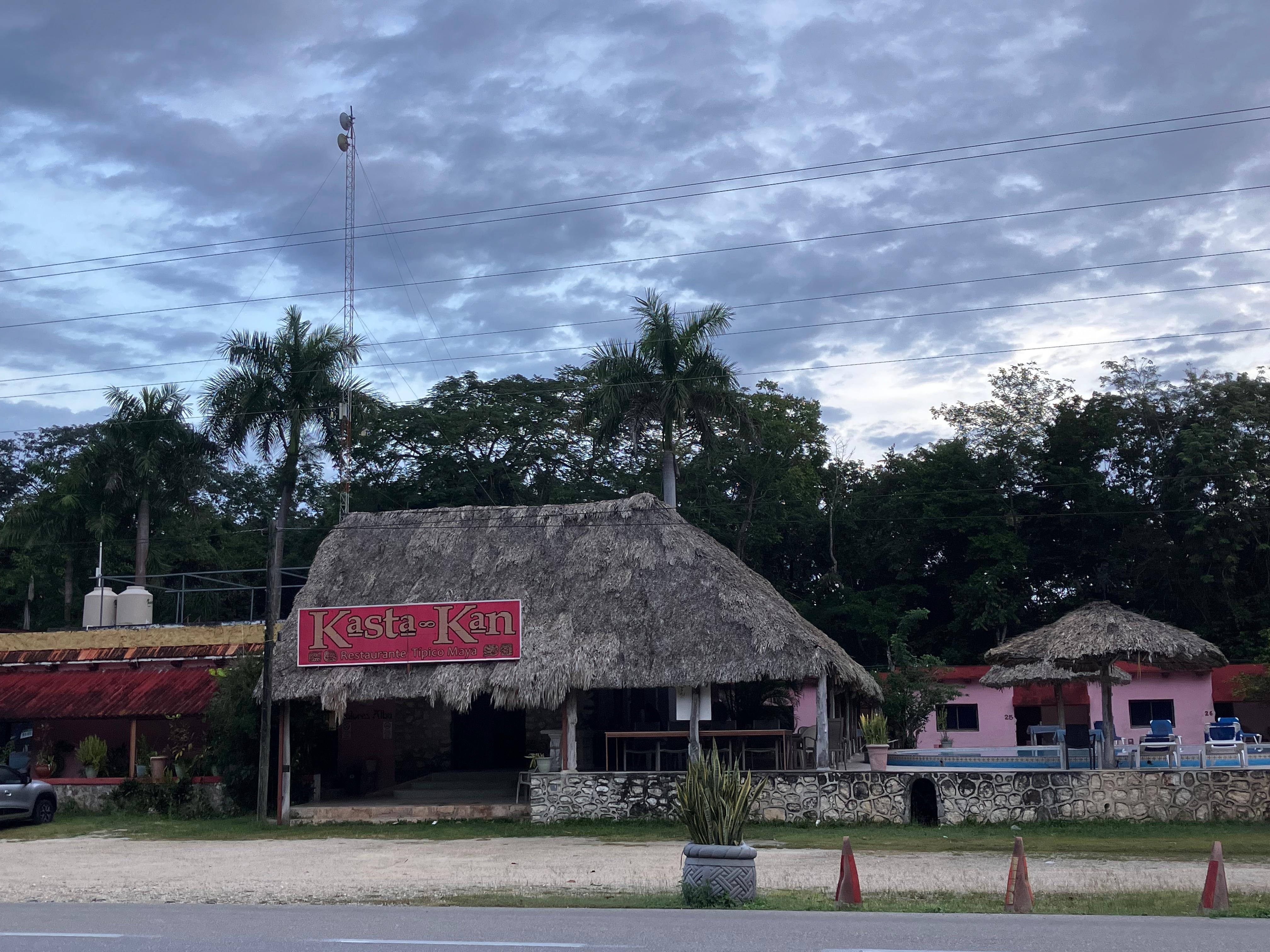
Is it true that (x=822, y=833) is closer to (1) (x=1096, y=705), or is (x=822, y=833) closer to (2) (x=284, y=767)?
(2) (x=284, y=767)

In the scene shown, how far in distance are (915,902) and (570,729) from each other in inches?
424

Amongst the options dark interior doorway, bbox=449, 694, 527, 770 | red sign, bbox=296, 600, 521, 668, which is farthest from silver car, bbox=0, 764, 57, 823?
dark interior doorway, bbox=449, 694, 527, 770

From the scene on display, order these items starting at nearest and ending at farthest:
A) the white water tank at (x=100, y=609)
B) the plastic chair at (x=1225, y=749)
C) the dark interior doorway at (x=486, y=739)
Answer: the plastic chair at (x=1225, y=749), the dark interior doorway at (x=486, y=739), the white water tank at (x=100, y=609)

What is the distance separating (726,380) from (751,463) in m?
16.2

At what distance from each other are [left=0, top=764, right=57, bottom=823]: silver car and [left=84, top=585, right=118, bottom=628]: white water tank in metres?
8.20

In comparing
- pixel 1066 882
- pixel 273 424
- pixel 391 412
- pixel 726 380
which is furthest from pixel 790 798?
pixel 391 412

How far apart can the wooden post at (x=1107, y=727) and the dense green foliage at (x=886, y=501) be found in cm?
1952

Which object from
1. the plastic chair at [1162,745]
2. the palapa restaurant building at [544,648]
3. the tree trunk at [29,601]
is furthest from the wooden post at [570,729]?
the tree trunk at [29,601]

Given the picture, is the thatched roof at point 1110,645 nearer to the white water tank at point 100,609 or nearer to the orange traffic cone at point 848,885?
the orange traffic cone at point 848,885

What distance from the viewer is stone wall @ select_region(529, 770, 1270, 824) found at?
19172mm

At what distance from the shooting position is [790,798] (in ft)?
67.6

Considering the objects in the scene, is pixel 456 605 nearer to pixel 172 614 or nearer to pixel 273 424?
pixel 273 424

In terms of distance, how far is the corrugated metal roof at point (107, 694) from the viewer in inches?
986

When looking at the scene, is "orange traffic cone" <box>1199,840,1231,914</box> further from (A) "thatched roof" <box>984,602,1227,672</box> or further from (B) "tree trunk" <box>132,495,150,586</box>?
(B) "tree trunk" <box>132,495,150,586</box>
